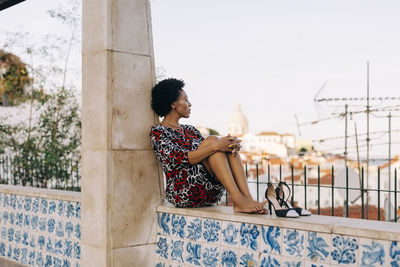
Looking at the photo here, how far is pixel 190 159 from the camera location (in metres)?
3.59

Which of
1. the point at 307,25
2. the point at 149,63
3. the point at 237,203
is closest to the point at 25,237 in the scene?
the point at 149,63

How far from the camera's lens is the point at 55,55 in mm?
8734

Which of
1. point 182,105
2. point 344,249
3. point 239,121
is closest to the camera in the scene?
point 344,249

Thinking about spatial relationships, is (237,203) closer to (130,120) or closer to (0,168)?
(130,120)

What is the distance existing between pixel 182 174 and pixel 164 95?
0.61m

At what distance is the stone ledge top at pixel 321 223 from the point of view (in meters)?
2.67

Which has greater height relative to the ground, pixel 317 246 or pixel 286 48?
pixel 286 48

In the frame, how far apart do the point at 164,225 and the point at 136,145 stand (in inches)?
24.7

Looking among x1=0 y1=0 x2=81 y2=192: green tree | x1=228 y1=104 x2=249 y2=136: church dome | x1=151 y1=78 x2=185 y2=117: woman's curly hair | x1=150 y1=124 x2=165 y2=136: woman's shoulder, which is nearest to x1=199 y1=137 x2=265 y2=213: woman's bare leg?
x1=150 y1=124 x2=165 y2=136: woman's shoulder

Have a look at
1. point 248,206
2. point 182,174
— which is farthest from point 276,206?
point 182,174

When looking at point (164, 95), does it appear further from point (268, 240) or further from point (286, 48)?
point (286, 48)

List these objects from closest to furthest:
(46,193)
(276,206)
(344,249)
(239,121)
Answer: (344,249)
(276,206)
(46,193)
(239,121)

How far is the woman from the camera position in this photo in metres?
3.45

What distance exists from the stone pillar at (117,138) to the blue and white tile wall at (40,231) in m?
0.50
